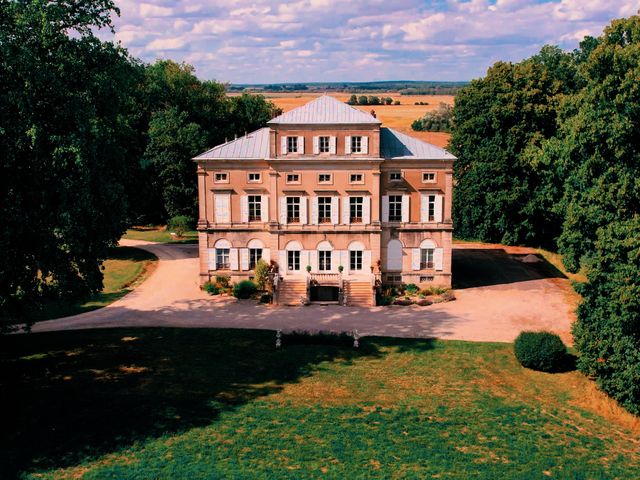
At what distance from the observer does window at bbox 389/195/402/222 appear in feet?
155

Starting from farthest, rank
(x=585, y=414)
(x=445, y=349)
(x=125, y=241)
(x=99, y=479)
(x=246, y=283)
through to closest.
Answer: (x=125, y=241)
(x=246, y=283)
(x=445, y=349)
(x=585, y=414)
(x=99, y=479)

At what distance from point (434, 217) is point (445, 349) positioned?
43.1 ft

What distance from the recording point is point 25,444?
83.5ft

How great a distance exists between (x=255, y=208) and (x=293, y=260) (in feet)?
15.1

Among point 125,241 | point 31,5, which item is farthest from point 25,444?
point 125,241

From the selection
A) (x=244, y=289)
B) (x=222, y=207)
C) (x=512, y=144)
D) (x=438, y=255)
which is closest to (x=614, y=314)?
(x=438, y=255)

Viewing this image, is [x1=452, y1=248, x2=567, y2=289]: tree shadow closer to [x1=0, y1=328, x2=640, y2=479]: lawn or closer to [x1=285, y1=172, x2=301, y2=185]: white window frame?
[x1=285, y1=172, x2=301, y2=185]: white window frame

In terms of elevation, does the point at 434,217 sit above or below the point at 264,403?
above

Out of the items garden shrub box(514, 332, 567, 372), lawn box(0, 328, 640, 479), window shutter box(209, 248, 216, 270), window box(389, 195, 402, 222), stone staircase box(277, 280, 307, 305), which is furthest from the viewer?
window shutter box(209, 248, 216, 270)

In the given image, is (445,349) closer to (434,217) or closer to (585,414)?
(585,414)

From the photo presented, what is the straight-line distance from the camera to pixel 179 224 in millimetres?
65875

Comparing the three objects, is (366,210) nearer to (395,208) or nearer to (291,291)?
(395,208)

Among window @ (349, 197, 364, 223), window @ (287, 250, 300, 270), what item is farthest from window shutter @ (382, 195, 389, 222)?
window @ (287, 250, 300, 270)

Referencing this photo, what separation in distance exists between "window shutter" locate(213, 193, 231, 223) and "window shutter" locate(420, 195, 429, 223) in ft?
44.3
